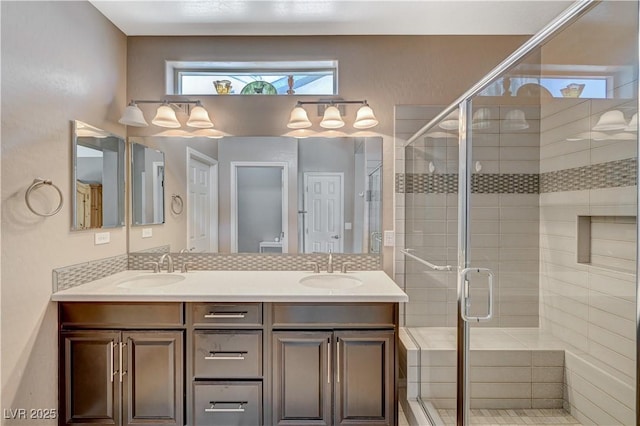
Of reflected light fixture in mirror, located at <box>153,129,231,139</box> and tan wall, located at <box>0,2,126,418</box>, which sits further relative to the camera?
reflected light fixture in mirror, located at <box>153,129,231,139</box>

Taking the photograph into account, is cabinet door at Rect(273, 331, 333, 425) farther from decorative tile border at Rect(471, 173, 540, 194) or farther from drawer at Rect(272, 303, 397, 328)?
decorative tile border at Rect(471, 173, 540, 194)

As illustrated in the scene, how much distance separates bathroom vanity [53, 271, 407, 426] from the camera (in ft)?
6.18

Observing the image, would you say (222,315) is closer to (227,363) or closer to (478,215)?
(227,363)

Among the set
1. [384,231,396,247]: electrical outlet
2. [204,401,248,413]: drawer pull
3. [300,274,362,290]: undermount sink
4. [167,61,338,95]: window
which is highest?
[167,61,338,95]: window

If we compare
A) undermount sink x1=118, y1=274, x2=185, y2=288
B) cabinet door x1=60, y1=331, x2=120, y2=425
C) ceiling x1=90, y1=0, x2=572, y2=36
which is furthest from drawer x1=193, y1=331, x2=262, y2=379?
ceiling x1=90, y1=0, x2=572, y2=36

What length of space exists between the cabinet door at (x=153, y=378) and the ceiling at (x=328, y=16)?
1.91 metres

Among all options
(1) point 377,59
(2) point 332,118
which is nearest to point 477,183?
(2) point 332,118

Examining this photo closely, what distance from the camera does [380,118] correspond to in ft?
8.23

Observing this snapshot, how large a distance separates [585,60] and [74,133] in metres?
2.87

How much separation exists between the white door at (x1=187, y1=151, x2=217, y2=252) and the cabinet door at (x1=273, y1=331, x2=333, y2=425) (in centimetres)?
99

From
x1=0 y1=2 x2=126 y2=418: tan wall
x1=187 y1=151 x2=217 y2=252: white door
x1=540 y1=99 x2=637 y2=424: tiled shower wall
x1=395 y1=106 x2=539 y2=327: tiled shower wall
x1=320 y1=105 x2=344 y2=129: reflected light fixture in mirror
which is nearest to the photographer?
x1=0 y1=2 x2=126 y2=418: tan wall

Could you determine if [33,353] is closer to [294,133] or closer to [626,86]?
[294,133]

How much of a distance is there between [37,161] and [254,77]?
1437 millimetres

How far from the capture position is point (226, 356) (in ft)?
6.22
